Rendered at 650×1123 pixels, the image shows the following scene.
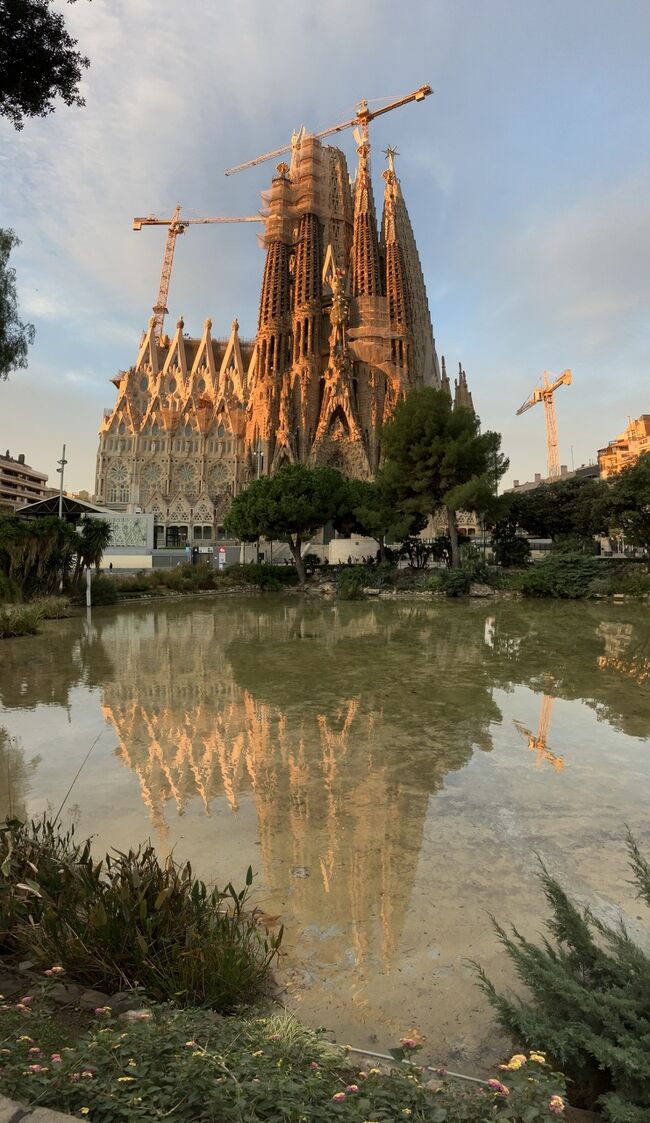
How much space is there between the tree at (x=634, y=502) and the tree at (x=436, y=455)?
6078mm

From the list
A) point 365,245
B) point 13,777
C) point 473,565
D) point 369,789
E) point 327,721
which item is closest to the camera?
point 369,789

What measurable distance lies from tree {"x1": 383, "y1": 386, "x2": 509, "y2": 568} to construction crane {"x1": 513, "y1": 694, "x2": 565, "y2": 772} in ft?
73.9

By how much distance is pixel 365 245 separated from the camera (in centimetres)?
5975

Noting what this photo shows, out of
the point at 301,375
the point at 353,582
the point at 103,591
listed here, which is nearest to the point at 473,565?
the point at 353,582

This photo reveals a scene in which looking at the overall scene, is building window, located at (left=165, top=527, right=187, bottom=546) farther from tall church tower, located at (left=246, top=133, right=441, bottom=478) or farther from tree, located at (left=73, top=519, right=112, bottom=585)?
tree, located at (left=73, top=519, right=112, bottom=585)

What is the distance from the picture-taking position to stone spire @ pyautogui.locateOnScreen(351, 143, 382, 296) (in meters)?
59.4

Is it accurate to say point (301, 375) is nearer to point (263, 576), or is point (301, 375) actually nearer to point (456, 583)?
point (263, 576)

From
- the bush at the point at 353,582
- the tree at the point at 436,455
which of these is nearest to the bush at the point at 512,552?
the tree at the point at 436,455

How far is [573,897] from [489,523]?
108ft

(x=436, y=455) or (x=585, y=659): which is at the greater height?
(x=436, y=455)

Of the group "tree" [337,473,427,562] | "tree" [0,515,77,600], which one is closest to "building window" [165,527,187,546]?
"tree" [337,473,427,562]

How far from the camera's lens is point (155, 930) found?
8.52 feet

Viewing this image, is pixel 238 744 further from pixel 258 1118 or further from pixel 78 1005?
pixel 258 1118

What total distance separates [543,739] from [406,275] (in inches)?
2568
